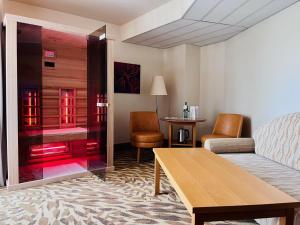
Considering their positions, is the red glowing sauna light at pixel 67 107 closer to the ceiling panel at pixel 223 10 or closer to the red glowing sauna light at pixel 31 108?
the red glowing sauna light at pixel 31 108

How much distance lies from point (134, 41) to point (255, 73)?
2.20 m

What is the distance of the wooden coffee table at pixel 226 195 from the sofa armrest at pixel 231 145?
77 cm

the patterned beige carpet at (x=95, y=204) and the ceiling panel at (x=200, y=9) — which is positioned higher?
the ceiling panel at (x=200, y=9)

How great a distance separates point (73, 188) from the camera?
96.8 inches

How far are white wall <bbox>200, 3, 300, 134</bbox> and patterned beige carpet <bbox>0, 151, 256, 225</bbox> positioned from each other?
164cm

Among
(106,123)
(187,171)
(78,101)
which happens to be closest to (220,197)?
(187,171)

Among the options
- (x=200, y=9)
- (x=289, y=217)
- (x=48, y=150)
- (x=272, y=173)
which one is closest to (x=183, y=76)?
(x=200, y=9)

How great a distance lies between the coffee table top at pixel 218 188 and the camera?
3.55 ft

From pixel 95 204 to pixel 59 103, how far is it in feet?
6.63

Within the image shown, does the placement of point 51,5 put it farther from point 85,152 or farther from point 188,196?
point 188,196

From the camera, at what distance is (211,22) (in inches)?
121

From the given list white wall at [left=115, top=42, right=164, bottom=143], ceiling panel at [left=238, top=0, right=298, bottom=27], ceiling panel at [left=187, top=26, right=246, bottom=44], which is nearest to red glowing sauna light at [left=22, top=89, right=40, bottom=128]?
white wall at [left=115, top=42, right=164, bottom=143]

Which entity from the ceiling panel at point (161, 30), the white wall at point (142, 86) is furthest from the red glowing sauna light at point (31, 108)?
the ceiling panel at point (161, 30)

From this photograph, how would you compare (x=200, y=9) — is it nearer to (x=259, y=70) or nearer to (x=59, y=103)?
(x=259, y=70)
